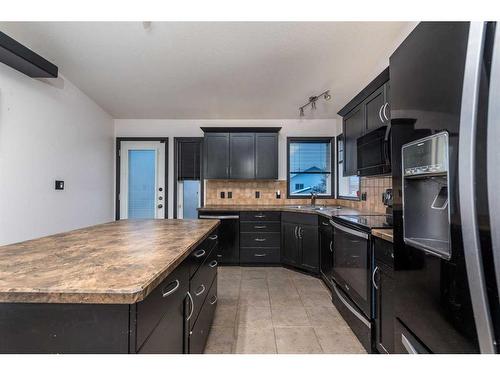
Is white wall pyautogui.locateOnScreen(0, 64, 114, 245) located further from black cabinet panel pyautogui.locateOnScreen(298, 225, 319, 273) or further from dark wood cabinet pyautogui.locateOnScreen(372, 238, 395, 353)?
dark wood cabinet pyautogui.locateOnScreen(372, 238, 395, 353)

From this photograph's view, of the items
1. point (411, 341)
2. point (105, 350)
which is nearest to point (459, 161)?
point (411, 341)

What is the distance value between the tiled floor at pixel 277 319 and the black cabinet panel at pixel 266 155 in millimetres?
1695

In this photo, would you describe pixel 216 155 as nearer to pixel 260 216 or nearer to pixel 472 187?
pixel 260 216

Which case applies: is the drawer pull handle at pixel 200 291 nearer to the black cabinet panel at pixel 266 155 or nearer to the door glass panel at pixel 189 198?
the black cabinet panel at pixel 266 155

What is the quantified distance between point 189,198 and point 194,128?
132 centimetres

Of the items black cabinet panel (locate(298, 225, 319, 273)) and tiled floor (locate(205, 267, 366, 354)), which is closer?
tiled floor (locate(205, 267, 366, 354))

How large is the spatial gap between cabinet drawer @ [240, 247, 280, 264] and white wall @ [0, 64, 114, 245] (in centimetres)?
248

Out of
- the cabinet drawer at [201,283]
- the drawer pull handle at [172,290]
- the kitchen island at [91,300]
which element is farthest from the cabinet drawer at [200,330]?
the drawer pull handle at [172,290]

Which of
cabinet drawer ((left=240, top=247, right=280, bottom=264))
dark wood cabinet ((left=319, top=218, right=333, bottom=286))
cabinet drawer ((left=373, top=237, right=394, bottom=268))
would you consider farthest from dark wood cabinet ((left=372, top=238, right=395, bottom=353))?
cabinet drawer ((left=240, top=247, right=280, bottom=264))

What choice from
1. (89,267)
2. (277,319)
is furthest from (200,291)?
(277,319)

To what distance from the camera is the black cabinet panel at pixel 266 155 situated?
159 inches

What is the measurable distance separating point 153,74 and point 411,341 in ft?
11.2

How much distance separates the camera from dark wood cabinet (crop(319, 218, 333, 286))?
2682 millimetres

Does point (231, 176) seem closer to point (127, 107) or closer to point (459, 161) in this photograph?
point (127, 107)
